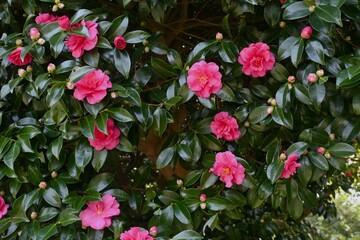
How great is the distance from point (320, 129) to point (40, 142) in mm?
768

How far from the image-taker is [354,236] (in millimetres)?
5664

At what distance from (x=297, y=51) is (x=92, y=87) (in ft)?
1.73

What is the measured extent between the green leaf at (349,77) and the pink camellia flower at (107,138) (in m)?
0.58

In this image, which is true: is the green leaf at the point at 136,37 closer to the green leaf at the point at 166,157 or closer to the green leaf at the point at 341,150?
the green leaf at the point at 166,157

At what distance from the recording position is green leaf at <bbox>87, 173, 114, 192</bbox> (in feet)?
4.54

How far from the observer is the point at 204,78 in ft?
4.18

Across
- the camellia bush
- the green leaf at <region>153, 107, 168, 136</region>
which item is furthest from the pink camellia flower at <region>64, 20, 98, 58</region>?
the green leaf at <region>153, 107, 168, 136</region>

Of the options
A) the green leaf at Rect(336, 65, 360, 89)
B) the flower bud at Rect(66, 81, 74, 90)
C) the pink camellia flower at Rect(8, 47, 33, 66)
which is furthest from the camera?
the pink camellia flower at Rect(8, 47, 33, 66)

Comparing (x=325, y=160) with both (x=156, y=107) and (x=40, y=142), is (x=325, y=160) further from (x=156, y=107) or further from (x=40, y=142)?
(x=40, y=142)

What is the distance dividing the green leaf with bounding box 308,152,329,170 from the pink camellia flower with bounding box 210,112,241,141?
21 centimetres

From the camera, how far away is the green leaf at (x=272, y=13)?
4.37 feet

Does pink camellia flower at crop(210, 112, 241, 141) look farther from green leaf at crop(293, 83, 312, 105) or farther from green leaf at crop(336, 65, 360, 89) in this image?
green leaf at crop(336, 65, 360, 89)

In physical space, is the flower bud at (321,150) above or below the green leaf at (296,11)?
below

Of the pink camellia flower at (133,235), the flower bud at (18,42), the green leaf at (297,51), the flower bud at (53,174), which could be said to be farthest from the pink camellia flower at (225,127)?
the flower bud at (18,42)
